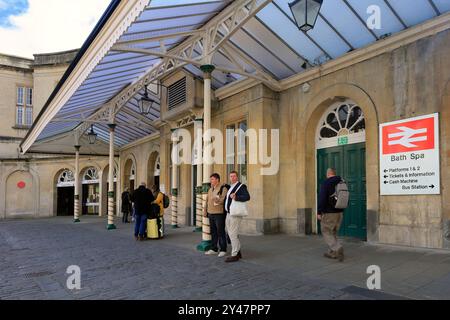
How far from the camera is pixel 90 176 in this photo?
78.4 feet

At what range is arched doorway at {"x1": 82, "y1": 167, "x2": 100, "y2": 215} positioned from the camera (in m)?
23.6

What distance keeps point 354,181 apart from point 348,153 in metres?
0.70

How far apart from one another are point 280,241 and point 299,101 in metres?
3.69

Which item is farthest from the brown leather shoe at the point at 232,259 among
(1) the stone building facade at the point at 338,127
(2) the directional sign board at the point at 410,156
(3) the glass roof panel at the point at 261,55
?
(3) the glass roof panel at the point at 261,55

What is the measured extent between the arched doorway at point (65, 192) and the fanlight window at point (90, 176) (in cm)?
82

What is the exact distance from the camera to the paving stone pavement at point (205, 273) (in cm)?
463

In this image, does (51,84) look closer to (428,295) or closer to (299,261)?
(299,261)

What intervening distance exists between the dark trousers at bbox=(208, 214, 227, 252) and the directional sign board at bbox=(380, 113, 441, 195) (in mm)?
3356

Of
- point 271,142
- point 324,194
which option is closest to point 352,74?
point 271,142

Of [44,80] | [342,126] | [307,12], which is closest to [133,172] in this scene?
[44,80]

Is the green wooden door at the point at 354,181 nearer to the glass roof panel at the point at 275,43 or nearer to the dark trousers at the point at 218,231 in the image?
the glass roof panel at the point at 275,43

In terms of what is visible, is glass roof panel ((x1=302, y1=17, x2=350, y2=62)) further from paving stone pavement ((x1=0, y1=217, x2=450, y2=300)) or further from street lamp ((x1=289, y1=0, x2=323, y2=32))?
paving stone pavement ((x1=0, y1=217, x2=450, y2=300))

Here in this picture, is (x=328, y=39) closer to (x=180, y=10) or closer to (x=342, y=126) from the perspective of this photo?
(x=342, y=126)

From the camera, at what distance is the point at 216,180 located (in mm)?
7234
